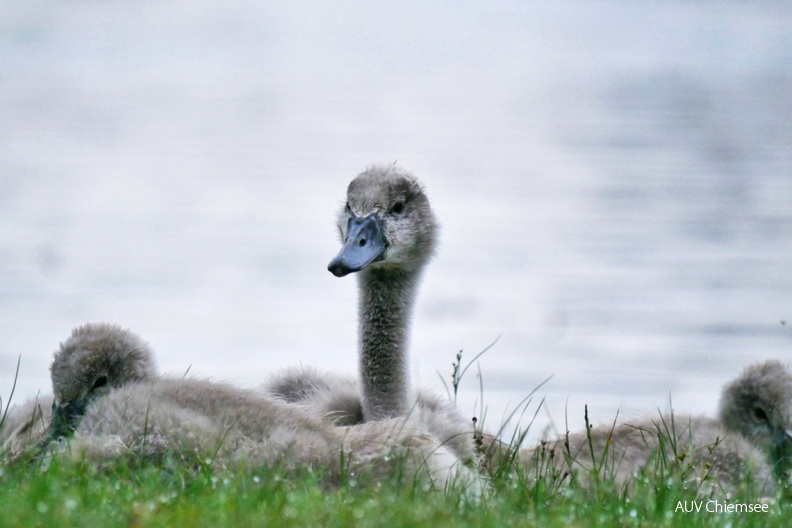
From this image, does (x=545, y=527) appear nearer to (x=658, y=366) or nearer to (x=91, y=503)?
(x=91, y=503)

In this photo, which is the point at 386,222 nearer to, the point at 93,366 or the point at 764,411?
the point at 93,366

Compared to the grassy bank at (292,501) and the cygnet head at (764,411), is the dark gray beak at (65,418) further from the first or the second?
the cygnet head at (764,411)

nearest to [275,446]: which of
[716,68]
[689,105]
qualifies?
[689,105]

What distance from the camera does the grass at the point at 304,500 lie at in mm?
4223

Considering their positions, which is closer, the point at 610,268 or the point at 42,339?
the point at 42,339

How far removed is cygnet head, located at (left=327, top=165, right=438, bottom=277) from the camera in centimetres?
708

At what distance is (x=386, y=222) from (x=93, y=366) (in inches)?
67.4

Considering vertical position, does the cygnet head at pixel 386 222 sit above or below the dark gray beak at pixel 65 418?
above

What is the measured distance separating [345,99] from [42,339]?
1425cm

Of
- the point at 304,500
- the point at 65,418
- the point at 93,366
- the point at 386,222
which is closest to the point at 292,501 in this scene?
the point at 304,500

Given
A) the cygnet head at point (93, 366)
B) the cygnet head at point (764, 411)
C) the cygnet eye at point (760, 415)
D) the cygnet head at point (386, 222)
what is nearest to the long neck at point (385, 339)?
the cygnet head at point (386, 222)

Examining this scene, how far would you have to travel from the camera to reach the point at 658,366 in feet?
38.9

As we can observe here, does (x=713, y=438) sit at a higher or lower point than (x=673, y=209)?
lower

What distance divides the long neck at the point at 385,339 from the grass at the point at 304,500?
1327mm
